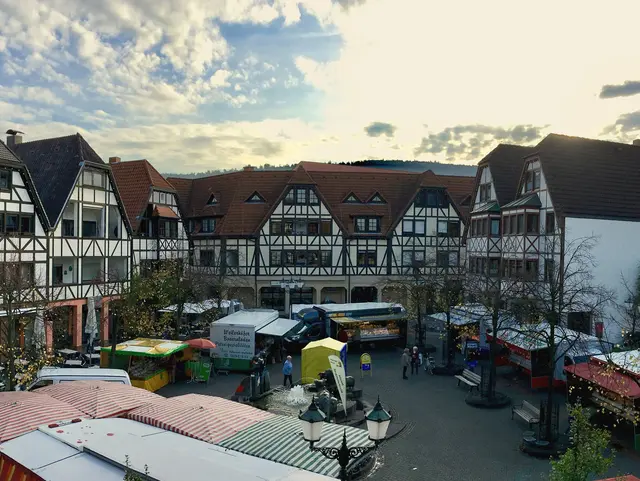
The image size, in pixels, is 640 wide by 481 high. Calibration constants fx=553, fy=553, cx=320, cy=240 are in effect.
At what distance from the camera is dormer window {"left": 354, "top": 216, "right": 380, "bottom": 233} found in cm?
4307

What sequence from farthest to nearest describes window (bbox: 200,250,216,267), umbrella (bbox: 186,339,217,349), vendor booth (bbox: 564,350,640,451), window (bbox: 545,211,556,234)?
window (bbox: 200,250,216,267) → window (bbox: 545,211,556,234) → umbrella (bbox: 186,339,217,349) → vendor booth (bbox: 564,350,640,451)

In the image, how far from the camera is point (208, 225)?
1736 inches

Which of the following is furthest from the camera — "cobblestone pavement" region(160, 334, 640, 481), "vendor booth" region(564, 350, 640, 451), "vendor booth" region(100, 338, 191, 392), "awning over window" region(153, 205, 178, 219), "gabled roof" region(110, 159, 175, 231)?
"awning over window" region(153, 205, 178, 219)

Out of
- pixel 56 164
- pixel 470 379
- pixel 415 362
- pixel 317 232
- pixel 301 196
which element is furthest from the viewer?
pixel 317 232

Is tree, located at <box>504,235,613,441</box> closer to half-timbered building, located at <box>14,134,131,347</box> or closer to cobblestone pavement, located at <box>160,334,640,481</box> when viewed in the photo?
cobblestone pavement, located at <box>160,334,640,481</box>

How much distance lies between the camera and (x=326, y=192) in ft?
147

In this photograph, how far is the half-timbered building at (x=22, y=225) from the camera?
83.9ft

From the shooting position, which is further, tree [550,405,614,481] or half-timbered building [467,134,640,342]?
half-timbered building [467,134,640,342]

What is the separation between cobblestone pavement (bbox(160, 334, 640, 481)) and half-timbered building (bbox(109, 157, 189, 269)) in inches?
627

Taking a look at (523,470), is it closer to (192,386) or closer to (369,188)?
(192,386)

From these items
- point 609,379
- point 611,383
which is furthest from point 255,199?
point 611,383

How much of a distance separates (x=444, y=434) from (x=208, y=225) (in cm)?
3092

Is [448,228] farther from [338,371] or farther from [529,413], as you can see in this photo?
[338,371]

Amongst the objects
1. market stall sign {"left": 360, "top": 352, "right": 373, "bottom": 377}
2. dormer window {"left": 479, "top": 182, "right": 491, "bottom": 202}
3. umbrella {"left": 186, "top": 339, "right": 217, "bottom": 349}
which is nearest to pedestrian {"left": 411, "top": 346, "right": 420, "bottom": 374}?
market stall sign {"left": 360, "top": 352, "right": 373, "bottom": 377}
